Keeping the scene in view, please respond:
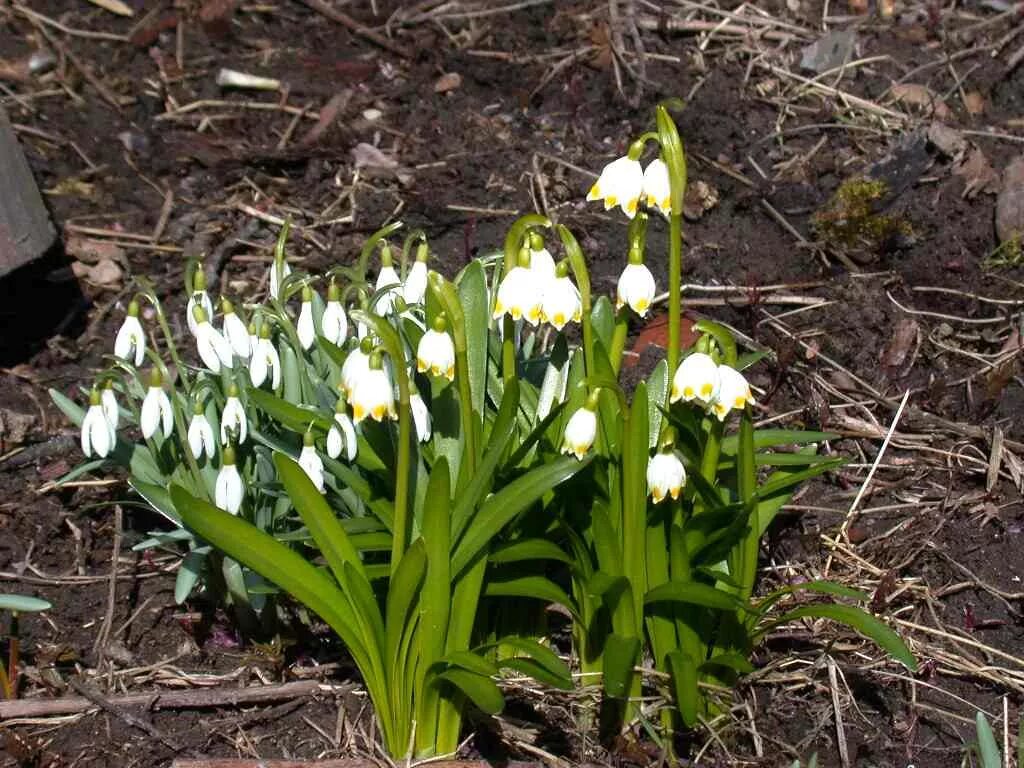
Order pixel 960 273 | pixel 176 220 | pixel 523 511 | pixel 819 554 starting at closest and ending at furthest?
pixel 523 511, pixel 819 554, pixel 960 273, pixel 176 220

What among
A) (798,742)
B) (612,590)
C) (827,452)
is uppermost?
(612,590)

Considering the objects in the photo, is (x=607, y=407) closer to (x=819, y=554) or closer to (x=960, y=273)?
(x=819, y=554)

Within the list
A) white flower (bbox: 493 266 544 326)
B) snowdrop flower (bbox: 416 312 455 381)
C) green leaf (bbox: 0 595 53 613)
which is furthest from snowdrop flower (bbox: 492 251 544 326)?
green leaf (bbox: 0 595 53 613)

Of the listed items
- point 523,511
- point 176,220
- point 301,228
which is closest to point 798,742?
point 523,511

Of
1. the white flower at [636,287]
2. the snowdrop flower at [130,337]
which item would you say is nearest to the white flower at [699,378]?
the white flower at [636,287]

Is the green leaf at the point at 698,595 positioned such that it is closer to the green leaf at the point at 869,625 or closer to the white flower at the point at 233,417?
the green leaf at the point at 869,625

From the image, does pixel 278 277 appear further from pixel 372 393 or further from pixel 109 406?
pixel 372 393

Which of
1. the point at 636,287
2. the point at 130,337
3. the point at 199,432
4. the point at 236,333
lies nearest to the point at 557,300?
the point at 636,287
